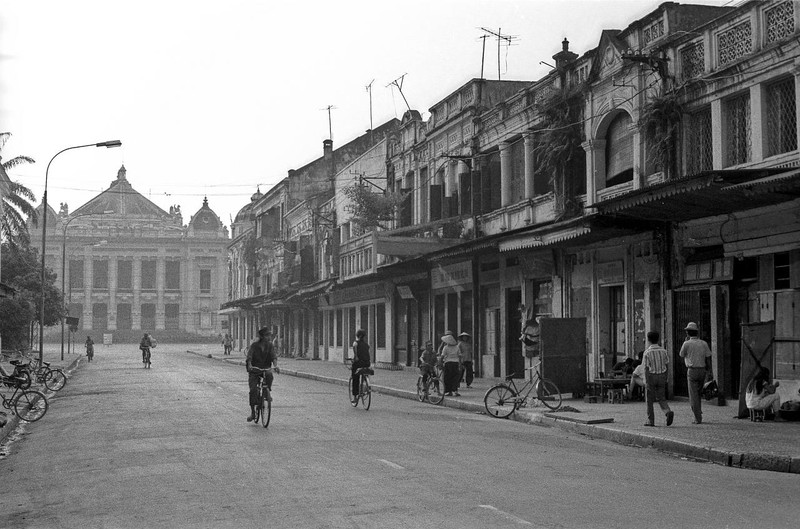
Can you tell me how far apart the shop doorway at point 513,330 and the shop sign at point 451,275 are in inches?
113

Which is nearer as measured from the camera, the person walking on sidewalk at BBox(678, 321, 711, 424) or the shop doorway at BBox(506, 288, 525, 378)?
the person walking on sidewalk at BBox(678, 321, 711, 424)

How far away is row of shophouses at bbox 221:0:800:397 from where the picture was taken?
1853cm

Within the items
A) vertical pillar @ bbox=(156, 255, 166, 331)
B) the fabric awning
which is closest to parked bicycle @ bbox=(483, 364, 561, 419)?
the fabric awning

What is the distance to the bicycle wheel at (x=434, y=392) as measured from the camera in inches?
936

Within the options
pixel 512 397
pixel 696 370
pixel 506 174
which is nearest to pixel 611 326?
→ pixel 512 397

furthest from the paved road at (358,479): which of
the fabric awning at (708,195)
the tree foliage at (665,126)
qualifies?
the tree foliage at (665,126)

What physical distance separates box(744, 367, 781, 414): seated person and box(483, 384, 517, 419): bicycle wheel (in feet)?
15.3

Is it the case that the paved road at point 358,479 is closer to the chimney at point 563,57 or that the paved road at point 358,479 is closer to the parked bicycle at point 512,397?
the parked bicycle at point 512,397

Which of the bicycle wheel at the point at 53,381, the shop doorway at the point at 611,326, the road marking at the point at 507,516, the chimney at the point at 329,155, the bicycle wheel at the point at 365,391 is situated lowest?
the bicycle wheel at the point at 53,381

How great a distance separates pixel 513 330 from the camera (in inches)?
1195

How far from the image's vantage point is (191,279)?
127 m

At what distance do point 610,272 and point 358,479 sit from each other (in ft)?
49.0

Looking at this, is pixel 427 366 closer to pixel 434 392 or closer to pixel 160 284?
pixel 434 392

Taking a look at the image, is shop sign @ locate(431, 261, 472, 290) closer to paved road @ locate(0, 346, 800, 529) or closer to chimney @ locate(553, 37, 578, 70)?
chimney @ locate(553, 37, 578, 70)
